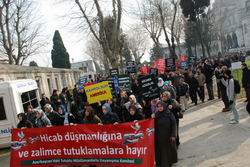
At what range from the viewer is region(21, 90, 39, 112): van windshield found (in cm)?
1541

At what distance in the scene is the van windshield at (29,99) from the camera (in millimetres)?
15414

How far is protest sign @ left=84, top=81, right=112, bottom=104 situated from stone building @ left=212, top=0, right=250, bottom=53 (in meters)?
82.9

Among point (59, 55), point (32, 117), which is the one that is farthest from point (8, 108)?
point (59, 55)

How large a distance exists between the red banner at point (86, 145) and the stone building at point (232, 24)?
3449 inches

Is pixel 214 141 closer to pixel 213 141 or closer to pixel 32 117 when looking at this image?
pixel 213 141

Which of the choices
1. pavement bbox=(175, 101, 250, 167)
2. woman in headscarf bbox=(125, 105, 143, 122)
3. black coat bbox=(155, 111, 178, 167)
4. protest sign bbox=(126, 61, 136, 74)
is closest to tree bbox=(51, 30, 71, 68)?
protest sign bbox=(126, 61, 136, 74)

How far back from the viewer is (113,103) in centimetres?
1309

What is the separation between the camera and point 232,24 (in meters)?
125

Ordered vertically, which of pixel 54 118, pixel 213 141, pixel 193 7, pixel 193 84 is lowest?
pixel 213 141

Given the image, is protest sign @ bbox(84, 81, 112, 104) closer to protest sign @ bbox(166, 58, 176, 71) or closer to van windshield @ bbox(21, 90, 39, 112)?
van windshield @ bbox(21, 90, 39, 112)

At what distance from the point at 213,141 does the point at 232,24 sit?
122 metres

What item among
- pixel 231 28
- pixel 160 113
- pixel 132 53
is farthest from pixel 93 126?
pixel 231 28

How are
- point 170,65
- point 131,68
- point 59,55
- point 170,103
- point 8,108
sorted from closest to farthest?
point 170,103 → point 8,108 → point 170,65 → point 131,68 → point 59,55

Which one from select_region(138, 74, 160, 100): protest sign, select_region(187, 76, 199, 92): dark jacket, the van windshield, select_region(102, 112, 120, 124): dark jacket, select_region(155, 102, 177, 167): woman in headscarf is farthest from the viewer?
select_region(187, 76, 199, 92): dark jacket
